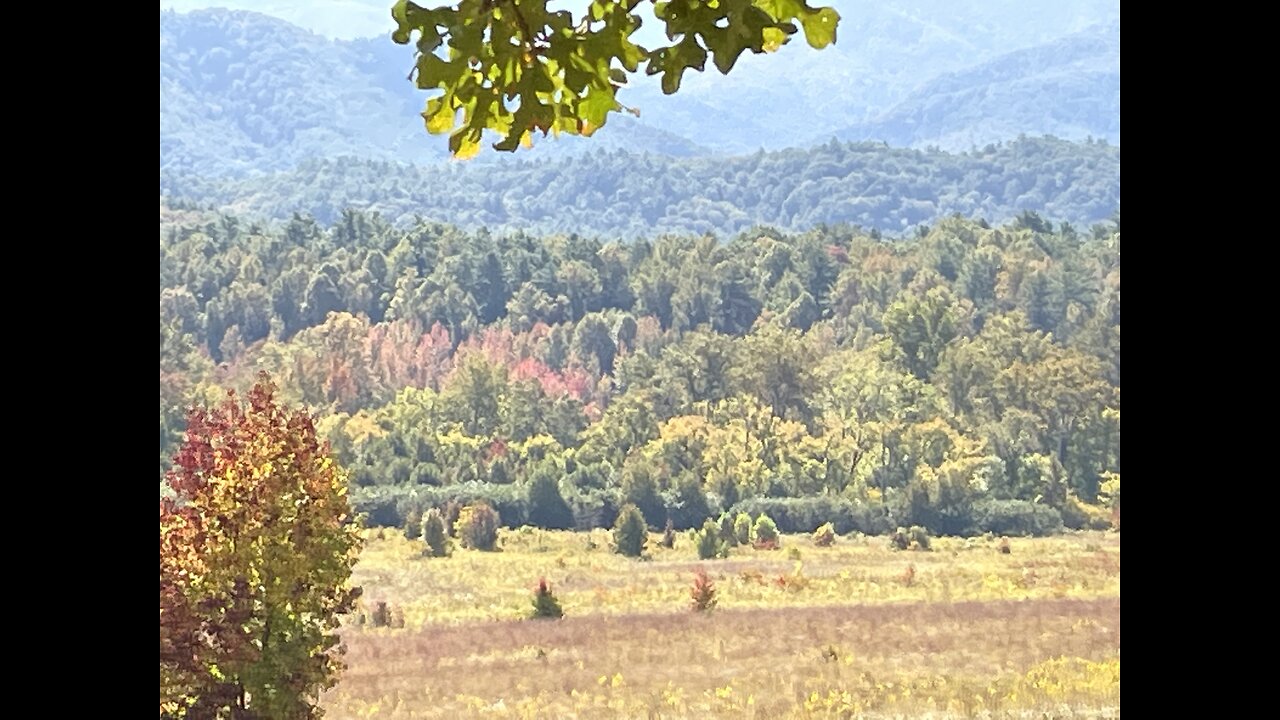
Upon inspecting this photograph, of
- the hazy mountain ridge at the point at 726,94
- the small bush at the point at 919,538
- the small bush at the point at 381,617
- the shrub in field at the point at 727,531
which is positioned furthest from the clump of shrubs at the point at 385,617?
the hazy mountain ridge at the point at 726,94

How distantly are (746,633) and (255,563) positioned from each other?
8.11 m

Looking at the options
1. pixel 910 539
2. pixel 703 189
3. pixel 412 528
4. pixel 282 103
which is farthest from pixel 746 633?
pixel 282 103

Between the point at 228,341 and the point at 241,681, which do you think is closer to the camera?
the point at 241,681

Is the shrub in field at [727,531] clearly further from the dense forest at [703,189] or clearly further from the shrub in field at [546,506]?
the dense forest at [703,189]

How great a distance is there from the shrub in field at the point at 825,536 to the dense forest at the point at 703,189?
1276 centimetres

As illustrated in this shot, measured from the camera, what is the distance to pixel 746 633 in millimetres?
14219

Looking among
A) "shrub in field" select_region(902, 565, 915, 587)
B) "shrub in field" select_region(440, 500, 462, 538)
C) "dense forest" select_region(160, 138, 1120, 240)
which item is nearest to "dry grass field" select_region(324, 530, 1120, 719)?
"shrub in field" select_region(902, 565, 915, 587)

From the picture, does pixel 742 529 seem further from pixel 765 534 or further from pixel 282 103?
pixel 282 103

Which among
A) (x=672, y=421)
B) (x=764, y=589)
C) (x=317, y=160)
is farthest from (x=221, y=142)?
(x=764, y=589)

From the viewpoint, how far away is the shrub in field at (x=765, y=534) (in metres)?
16.9
